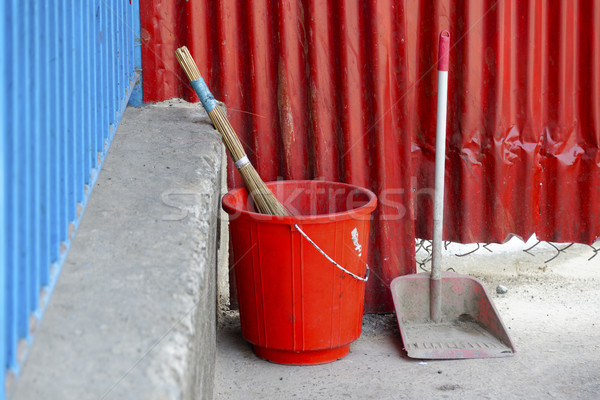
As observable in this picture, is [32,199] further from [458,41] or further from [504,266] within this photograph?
[504,266]

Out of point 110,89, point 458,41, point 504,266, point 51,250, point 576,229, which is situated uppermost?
point 458,41

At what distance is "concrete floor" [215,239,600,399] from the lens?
2.53 m

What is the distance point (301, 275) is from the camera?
261 cm

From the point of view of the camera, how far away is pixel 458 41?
10.1 feet

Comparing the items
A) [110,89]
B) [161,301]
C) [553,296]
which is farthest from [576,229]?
[161,301]

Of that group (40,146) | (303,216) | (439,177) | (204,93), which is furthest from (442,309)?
(40,146)

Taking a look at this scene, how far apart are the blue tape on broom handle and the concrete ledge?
1.50 feet

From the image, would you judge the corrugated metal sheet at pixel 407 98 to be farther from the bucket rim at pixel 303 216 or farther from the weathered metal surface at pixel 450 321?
the bucket rim at pixel 303 216

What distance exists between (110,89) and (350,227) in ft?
3.37

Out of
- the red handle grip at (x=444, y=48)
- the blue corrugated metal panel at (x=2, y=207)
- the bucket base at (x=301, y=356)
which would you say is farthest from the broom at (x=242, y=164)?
the blue corrugated metal panel at (x=2, y=207)

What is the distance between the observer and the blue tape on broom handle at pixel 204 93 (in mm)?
2627

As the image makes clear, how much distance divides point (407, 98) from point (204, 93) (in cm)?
98

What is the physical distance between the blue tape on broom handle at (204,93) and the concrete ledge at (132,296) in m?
0.46

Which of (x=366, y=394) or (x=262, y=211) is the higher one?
(x=262, y=211)
